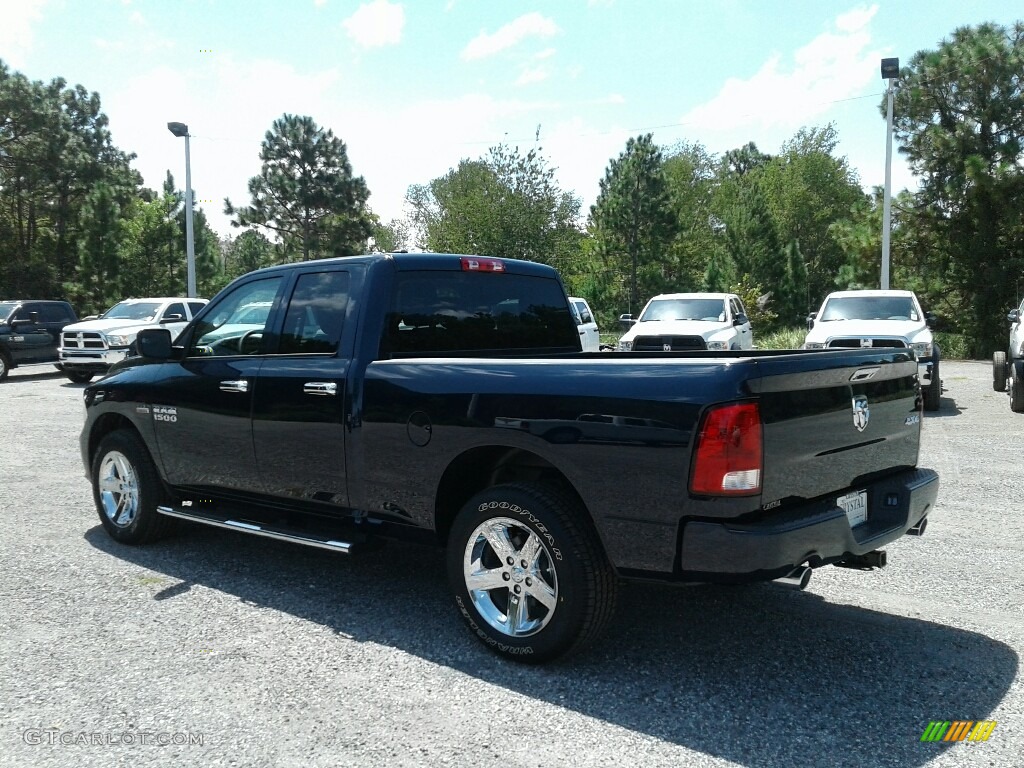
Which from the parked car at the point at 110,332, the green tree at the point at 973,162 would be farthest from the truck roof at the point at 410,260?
the green tree at the point at 973,162

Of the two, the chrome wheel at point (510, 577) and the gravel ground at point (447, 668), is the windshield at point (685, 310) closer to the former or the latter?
the gravel ground at point (447, 668)

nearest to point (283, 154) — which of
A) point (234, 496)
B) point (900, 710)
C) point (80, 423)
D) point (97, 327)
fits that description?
point (97, 327)

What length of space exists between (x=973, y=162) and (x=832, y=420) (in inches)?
1061

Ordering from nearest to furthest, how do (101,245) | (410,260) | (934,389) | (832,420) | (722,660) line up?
(832,420) → (722,660) → (410,260) → (934,389) → (101,245)

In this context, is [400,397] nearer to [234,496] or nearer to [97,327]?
[234,496]

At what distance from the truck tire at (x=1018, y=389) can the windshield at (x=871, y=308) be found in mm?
1873

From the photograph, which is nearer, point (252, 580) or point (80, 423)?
point (252, 580)

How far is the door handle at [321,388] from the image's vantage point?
457 cm

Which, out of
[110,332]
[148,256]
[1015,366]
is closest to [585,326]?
[1015,366]

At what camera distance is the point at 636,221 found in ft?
133

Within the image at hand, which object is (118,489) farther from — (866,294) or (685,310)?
(866,294)

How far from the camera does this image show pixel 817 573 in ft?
17.5

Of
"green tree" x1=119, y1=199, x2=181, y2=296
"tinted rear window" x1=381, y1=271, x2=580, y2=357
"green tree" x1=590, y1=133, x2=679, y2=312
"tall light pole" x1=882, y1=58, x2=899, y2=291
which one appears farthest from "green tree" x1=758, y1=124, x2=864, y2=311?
"tinted rear window" x1=381, y1=271, x2=580, y2=357

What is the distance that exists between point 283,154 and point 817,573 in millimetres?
43839
